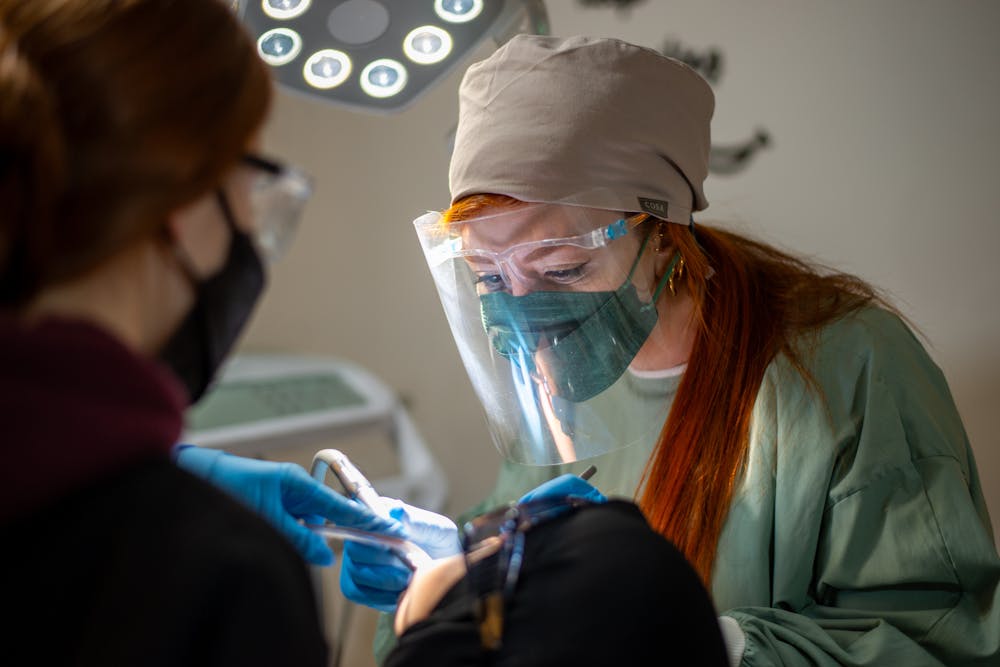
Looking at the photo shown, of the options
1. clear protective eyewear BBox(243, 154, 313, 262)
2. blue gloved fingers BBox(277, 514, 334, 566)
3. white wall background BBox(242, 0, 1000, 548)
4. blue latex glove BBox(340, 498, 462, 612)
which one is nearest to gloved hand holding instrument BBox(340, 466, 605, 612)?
blue latex glove BBox(340, 498, 462, 612)

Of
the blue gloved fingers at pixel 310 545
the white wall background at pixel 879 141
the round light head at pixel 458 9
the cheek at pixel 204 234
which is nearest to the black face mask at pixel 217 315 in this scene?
the cheek at pixel 204 234

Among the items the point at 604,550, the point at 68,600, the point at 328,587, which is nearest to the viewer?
the point at 68,600

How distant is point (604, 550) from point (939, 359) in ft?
3.77

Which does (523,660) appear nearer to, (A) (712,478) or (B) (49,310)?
(B) (49,310)

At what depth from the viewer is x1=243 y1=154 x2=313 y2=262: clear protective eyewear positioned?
0.67m

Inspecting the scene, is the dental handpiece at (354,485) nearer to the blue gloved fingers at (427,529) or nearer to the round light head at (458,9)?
the blue gloved fingers at (427,529)

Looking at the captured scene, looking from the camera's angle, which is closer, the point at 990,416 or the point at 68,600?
the point at 68,600

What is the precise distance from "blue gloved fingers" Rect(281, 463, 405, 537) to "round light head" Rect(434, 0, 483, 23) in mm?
584

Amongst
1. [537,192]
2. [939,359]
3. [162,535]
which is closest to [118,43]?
[162,535]

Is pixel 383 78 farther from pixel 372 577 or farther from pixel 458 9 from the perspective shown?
pixel 372 577

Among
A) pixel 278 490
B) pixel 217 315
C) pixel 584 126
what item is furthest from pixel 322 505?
pixel 584 126

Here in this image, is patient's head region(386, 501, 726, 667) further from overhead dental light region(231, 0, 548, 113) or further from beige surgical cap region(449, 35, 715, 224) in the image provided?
overhead dental light region(231, 0, 548, 113)

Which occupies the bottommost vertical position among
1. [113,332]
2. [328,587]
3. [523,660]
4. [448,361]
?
[328,587]

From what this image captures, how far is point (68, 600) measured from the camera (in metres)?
0.51
